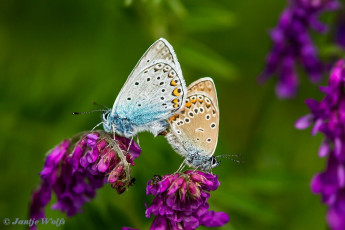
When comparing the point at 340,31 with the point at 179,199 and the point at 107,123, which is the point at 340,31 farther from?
the point at 179,199

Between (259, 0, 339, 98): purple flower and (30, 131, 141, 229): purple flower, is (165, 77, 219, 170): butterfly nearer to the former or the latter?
(30, 131, 141, 229): purple flower

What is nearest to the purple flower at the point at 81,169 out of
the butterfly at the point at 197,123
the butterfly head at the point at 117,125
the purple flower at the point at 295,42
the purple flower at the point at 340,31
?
the butterfly head at the point at 117,125

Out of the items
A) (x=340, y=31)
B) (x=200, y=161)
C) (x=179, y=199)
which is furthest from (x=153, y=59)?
(x=340, y=31)

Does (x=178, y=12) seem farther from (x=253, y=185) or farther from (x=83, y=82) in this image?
(x=253, y=185)

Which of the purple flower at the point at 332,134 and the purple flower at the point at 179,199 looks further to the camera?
the purple flower at the point at 332,134

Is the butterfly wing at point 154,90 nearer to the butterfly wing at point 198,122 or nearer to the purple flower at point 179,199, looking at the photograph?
the butterfly wing at point 198,122

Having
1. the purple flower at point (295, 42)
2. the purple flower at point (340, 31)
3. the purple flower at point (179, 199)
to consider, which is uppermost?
the purple flower at point (340, 31)

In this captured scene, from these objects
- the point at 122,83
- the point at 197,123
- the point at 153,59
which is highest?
the point at 122,83
